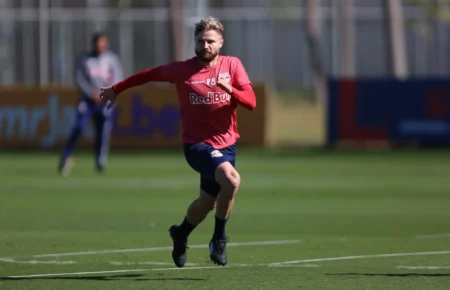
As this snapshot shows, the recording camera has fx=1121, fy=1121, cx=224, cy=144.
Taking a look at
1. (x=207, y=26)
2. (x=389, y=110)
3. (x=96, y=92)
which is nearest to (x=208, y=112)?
(x=207, y=26)

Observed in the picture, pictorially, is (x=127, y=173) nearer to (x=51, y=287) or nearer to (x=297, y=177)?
(x=297, y=177)

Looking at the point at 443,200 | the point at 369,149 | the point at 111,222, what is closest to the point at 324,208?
the point at 443,200

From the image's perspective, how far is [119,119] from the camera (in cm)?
2512

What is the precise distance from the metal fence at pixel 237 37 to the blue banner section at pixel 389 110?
17.6 meters

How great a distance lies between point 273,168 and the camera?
20.6 metres

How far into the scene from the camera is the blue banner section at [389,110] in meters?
24.4

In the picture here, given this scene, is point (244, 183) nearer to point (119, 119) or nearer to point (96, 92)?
point (96, 92)

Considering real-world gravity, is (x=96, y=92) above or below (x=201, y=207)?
above

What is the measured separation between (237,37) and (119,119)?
18.2 meters

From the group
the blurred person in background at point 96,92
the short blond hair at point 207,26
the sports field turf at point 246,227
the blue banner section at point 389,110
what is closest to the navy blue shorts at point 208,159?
the sports field turf at point 246,227

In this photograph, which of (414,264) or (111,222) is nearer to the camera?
(414,264)

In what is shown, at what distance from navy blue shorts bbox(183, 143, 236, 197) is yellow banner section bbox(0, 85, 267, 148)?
1575cm

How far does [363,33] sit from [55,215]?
30.6 metres

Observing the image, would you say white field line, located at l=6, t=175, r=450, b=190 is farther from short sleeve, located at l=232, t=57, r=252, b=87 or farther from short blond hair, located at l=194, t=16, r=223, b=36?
short blond hair, located at l=194, t=16, r=223, b=36
